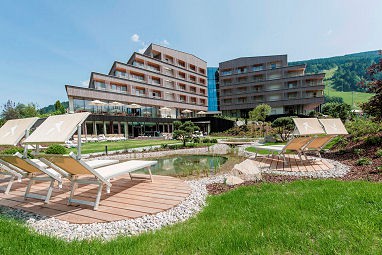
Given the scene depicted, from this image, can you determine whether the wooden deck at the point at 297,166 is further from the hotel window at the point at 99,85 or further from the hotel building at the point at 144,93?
the hotel window at the point at 99,85

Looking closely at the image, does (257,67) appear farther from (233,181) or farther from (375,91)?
(233,181)

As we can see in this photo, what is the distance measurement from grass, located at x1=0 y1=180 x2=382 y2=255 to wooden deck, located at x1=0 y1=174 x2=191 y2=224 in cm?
58

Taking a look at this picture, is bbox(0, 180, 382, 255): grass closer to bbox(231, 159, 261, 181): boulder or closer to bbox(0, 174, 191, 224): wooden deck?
bbox(0, 174, 191, 224): wooden deck

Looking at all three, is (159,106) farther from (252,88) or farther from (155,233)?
(155,233)

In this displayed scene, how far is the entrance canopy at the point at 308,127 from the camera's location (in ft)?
22.6

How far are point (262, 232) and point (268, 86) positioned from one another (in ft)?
154

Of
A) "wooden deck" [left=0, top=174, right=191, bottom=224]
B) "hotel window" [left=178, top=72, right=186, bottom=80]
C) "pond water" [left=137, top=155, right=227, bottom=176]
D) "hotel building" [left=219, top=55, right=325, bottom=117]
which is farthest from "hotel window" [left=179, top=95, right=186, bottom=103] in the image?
"wooden deck" [left=0, top=174, right=191, bottom=224]

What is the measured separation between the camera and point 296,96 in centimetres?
4194

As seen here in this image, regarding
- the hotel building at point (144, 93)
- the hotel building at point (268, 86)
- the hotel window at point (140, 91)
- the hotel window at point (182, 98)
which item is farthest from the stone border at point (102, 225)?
the hotel building at point (268, 86)

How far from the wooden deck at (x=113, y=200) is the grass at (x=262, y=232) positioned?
580 mm

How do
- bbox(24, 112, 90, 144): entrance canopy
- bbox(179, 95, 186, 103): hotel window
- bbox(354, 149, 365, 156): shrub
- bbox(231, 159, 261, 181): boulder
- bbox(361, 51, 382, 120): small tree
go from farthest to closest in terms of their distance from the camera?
bbox(179, 95, 186, 103): hotel window
bbox(361, 51, 382, 120): small tree
bbox(354, 149, 365, 156): shrub
bbox(231, 159, 261, 181): boulder
bbox(24, 112, 90, 144): entrance canopy

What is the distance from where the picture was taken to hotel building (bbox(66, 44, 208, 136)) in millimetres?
28266

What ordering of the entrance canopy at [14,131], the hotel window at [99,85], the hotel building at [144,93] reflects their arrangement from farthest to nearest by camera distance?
1. the hotel window at [99,85]
2. the hotel building at [144,93]
3. the entrance canopy at [14,131]

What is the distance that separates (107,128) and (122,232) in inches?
1151
